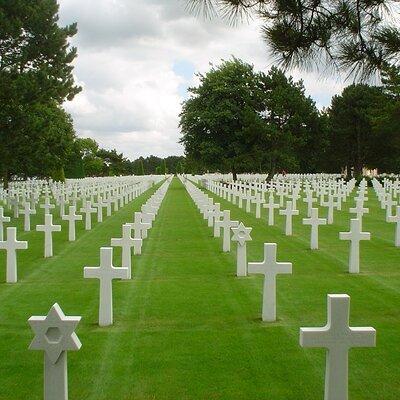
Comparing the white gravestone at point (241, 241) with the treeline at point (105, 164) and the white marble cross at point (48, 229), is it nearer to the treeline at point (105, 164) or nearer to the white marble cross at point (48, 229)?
the white marble cross at point (48, 229)

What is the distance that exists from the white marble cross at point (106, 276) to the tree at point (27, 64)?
1330 cm

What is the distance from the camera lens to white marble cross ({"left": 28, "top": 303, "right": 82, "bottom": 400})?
4086 millimetres

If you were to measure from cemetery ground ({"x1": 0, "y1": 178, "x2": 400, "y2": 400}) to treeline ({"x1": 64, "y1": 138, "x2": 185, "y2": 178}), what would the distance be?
35577 mm

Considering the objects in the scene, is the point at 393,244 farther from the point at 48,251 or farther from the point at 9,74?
the point at 9,74

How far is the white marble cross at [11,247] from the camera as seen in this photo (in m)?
9.31

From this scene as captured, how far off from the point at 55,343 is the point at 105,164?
101 meters

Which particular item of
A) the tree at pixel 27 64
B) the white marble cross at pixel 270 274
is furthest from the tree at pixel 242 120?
the white marble cross at pixel 270 274

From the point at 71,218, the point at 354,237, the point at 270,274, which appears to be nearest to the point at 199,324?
the point at 270,274

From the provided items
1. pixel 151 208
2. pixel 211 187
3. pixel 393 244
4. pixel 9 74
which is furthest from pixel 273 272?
pixel 211 187

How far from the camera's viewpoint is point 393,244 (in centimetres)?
1352

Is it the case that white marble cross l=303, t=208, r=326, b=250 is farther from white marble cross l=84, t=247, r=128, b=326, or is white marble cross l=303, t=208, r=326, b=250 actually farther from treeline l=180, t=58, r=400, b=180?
treeline l=180, t=58, r=400, b=180

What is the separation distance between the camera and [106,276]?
22.6ft

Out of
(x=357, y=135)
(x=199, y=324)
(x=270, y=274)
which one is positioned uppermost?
(x=357, y=135)

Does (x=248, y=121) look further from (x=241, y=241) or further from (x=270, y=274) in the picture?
(x=270, y=274)
